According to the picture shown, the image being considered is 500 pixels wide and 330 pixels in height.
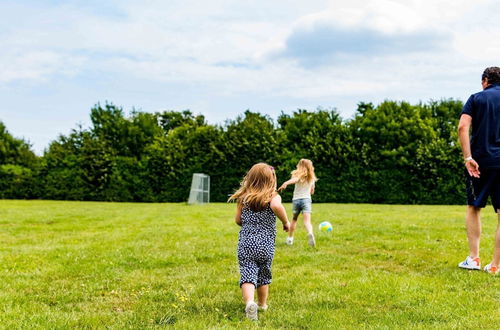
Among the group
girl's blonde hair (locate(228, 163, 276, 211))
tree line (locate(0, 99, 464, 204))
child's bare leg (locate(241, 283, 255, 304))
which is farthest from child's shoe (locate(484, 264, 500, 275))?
tree line (locate(0, 99, 464, 204))

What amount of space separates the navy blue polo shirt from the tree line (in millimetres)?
26028

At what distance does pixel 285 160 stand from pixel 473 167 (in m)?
27.3

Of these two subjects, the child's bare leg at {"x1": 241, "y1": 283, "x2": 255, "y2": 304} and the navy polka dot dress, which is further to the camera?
the navy polka dot dress

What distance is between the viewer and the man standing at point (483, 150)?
653 centimetres

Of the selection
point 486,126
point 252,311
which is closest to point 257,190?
point 252,311

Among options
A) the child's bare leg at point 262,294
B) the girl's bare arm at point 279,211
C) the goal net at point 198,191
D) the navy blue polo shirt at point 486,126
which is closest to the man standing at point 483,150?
the navy blue polo shirt at point 486,126

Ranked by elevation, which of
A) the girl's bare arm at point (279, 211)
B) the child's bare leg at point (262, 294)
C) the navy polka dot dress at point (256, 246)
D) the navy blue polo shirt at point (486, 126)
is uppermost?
the navy blue polo shirt at point (486, 126)

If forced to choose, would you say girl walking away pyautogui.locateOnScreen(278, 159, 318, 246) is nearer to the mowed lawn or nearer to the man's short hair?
the mowed lawn

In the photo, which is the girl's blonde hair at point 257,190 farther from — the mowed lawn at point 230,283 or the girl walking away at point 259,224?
the mowed lawn at point 230,283

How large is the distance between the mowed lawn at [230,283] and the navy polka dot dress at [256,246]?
1.35 ft

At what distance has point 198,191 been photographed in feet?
99.0

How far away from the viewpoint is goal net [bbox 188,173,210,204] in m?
29.9

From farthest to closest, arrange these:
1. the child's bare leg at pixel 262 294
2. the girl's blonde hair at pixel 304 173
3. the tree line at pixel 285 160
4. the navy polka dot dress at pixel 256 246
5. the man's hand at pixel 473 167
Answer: the tree line at pixel 285 160 < the girl's blonde hair at pixel 304 173 < the man's hand at pixel 473 167 < the child's bare leg at pixel 262 294 < the navy polka dot dress at pixel 256 246

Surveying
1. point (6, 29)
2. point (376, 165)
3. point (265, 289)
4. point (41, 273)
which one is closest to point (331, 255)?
point (265, 289)
